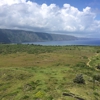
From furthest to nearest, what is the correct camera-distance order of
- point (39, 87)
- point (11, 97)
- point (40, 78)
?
1. point (40, 78)
2. point (39, 87)
3. point (11, 97)

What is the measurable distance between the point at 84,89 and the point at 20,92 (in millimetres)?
13773

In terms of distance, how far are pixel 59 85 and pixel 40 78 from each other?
876cm

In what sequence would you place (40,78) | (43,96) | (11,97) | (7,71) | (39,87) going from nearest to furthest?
(43,96) → (11,97) → (39,87) → (40,78) → (7,71)

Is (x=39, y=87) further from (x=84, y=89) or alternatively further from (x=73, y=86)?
(x=84, y=89)

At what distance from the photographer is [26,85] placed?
40.0 m

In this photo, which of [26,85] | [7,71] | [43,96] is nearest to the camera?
[43,96]

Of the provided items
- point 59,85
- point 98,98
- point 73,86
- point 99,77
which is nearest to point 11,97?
point 59,85

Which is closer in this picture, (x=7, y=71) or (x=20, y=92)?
(x=20, y=92)

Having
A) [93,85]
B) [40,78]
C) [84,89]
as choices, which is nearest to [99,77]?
[93,85]

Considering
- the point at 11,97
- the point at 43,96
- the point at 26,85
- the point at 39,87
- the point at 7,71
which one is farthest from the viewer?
the point at 7,71

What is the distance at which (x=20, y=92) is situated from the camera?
36.3 meters

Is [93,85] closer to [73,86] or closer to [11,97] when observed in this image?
[73,86]

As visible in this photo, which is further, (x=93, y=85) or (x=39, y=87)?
(x=93, y=85)

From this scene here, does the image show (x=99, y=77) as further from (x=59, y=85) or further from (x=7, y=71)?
(x=7, y=71)
